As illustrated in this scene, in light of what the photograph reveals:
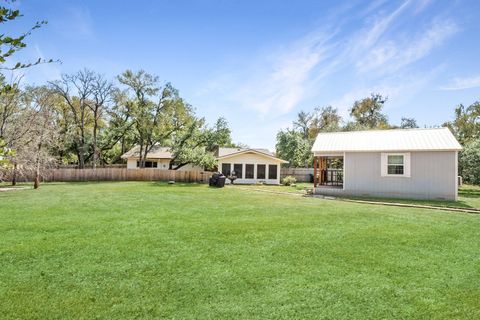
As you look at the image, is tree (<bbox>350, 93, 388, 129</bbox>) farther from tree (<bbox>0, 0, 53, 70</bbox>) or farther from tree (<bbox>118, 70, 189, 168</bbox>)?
tree (<bbox>0, 0, 53, 70</bbox>)

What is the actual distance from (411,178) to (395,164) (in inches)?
41.6

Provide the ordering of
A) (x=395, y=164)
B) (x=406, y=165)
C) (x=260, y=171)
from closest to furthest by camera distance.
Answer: (x=406, y=165) < (x=395, y=164) < (x=260, y=171)

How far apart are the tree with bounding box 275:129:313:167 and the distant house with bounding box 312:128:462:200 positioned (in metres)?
14.6

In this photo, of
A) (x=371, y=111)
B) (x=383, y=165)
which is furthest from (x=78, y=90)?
(x=371, y=111)

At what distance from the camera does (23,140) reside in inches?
744

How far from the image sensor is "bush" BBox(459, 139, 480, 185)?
2039 cm

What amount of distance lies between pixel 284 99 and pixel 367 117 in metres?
24.3

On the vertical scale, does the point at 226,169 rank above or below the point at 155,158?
below

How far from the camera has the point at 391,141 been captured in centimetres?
1738

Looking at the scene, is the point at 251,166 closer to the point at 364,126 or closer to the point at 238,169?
the point at 238,169

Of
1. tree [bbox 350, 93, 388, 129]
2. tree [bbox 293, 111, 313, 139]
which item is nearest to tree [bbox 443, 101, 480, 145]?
tree [bbox 350, 93, 388, 129]

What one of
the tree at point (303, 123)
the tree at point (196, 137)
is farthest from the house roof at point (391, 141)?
the tree at point (303, 123)

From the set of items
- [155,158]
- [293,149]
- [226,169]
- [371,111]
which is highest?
[371,111]

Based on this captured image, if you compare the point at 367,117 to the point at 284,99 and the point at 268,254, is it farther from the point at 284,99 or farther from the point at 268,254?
the point at 268,254
